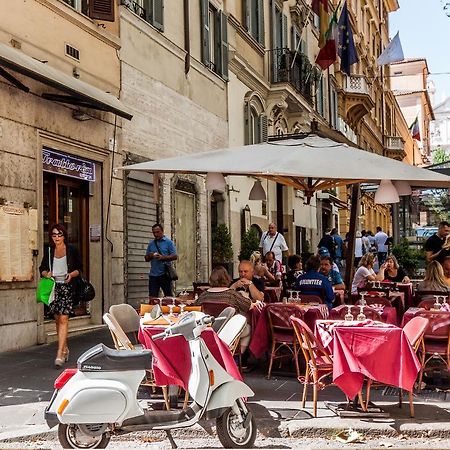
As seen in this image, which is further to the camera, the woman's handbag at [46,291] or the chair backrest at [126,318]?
the woman's handbag at [46,291]

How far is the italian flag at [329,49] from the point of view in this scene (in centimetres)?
2005

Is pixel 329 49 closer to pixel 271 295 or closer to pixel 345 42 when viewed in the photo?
pixel 345 42

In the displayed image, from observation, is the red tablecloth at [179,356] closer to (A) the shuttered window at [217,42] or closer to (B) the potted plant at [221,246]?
(B) the potted plant at [221,246]

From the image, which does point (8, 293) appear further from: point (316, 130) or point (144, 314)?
point (316, 130)

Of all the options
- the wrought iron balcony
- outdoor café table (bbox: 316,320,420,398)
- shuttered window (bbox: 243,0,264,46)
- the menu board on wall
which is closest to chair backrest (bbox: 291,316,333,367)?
outdoor café table (bbox: 316,320,420,398)

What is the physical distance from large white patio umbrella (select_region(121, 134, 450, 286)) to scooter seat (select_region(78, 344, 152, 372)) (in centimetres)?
361

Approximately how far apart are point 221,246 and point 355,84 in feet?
67.0

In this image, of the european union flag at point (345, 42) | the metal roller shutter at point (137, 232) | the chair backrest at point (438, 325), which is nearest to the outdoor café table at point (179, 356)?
the chair backrest at point (438, 325)

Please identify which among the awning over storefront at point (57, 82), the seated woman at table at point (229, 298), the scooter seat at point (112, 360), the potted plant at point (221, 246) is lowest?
the scooter seat at point (112, 360)

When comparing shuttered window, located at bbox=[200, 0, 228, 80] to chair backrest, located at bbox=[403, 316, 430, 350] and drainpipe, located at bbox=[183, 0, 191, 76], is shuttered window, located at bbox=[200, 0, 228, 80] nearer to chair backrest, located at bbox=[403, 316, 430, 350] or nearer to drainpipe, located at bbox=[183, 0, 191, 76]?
drainpipe, located at bbox=[183, 0, 191, 76]

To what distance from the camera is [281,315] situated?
7.73 meters

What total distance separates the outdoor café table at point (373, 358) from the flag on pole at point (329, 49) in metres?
14.9

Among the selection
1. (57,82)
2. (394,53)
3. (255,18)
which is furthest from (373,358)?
(394,53)

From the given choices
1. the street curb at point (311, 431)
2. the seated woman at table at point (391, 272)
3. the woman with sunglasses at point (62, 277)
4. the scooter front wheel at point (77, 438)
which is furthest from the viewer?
the seated woman at table at point (391, 272)
